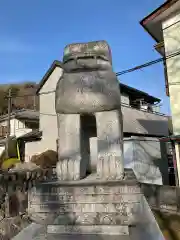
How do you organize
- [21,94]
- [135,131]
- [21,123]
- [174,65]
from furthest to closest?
1. [21,94]
2. [21,123]
3. [135,131]
4. [174,65]

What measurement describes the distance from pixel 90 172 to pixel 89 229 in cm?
110

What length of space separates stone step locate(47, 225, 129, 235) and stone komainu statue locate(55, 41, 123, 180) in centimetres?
54

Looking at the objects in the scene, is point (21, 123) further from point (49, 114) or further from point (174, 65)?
point (174, 65)

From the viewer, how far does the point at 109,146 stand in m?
2.57

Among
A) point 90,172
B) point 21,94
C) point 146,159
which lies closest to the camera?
point 90,172

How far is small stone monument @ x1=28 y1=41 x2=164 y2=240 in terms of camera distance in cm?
210

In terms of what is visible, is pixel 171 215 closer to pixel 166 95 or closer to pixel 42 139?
pixel 166 95

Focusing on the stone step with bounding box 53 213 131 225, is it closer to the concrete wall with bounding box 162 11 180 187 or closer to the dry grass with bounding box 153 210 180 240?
the dry grass with bounding box 153 210 180 240

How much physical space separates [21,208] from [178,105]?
25.9 feet

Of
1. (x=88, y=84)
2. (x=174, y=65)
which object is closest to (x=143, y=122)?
(x=174, y=65)

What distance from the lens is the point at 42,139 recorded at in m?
18.1

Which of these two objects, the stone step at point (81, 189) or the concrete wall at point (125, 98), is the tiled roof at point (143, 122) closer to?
the concrete wall at point (125, 98)

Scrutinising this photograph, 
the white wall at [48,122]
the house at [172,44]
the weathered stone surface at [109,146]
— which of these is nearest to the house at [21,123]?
the white wall at [48,122]

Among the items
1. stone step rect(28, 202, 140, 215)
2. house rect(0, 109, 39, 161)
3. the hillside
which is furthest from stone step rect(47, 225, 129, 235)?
the hillside
